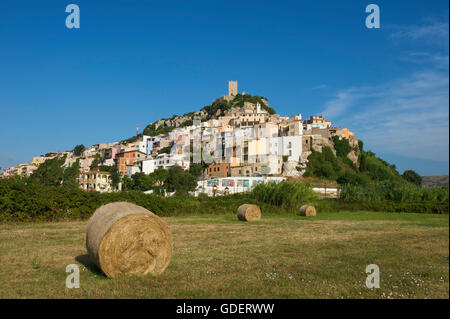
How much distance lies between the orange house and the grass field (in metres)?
102

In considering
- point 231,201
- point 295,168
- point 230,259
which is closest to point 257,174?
point 295,168

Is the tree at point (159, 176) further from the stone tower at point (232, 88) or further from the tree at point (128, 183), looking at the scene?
the stone tower at point (232, 88)

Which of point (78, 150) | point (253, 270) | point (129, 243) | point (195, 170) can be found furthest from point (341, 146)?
point (78, 150)

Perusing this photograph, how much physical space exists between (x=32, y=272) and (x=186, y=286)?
3.64 meters

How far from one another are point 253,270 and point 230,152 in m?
98.9

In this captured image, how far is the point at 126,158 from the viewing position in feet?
372

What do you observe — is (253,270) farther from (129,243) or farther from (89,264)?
(89,264)

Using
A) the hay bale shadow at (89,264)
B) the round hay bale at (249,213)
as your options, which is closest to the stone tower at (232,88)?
the round hay bale at (249,213)

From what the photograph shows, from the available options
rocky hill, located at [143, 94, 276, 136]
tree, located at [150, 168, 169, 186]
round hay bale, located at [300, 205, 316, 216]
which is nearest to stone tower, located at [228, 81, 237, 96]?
rocky hill, located at [143, 94, 276, 136]

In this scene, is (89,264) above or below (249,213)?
above

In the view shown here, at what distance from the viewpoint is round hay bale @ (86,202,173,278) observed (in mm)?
7422

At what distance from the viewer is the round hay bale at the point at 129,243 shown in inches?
292

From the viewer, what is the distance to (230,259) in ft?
29.1
